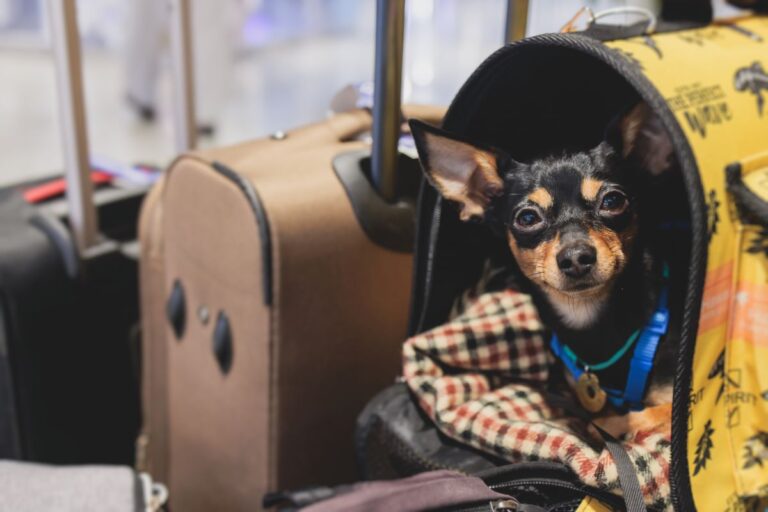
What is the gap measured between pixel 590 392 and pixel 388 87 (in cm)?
41

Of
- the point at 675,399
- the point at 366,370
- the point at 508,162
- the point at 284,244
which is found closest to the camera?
the point at 675,399

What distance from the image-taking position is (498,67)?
0.76 meters

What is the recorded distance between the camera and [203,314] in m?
1.07

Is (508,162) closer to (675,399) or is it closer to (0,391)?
(675,399)

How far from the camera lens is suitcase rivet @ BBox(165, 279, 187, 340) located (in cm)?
111

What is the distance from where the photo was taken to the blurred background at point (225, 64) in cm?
271

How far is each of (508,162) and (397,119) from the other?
0.64ft

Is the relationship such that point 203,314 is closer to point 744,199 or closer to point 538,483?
point 538,483

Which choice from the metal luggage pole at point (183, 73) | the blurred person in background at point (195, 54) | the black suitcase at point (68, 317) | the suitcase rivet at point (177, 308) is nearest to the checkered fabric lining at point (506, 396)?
the suitcase rivet at point (177, 308)

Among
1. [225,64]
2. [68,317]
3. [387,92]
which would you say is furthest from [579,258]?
[225,64]

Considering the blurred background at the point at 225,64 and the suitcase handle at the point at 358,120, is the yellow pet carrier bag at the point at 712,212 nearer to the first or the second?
the suitcase handle at the point at 358,120

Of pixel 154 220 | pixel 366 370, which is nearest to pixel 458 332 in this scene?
pixel 366 370

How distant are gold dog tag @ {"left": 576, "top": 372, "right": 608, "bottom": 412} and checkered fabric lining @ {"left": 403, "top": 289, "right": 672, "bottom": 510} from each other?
0.08 feet

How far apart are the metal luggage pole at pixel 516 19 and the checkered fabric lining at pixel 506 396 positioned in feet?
1.13
